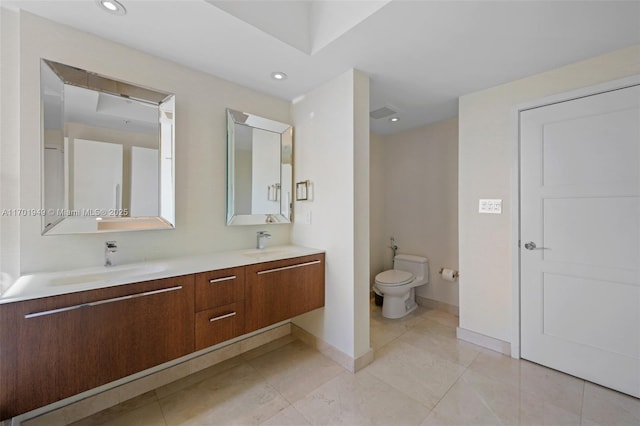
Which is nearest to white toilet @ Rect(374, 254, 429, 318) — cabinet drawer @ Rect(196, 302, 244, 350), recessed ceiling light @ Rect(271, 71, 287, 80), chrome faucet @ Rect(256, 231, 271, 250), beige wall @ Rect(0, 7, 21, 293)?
chrome faucet @ Rect(256, 231, 271, 250)

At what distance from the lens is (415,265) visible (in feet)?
11.0

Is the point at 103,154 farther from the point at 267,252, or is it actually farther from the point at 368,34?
the point at 368,34

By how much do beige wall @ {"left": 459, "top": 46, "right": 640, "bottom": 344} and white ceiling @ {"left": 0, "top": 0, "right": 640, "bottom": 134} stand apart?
6.8 inches

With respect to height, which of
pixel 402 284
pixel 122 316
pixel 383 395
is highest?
pixel 122 316

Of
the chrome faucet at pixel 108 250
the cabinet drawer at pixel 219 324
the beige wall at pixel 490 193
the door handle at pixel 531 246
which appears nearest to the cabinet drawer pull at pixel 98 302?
the cabinet drawer at pixel 219 324

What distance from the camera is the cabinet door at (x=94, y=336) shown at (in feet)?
3.73

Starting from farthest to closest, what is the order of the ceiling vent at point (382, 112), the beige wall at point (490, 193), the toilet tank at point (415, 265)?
the toilet tank at point (415, 265) → the ceiling vent at point (382, 112) → the beige wall at point (490, 193)

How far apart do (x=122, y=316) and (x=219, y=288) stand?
0.50 metres

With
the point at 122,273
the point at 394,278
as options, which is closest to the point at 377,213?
the point at 394,278

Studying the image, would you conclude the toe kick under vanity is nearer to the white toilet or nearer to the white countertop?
the white countertop

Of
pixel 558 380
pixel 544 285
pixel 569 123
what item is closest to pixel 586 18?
pixel 569 123

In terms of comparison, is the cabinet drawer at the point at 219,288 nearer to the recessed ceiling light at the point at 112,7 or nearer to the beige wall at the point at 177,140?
the beige wall at the point at 177,140

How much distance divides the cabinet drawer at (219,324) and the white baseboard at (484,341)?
80.9 inches

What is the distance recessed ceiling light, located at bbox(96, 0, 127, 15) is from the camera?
139 centimetres
